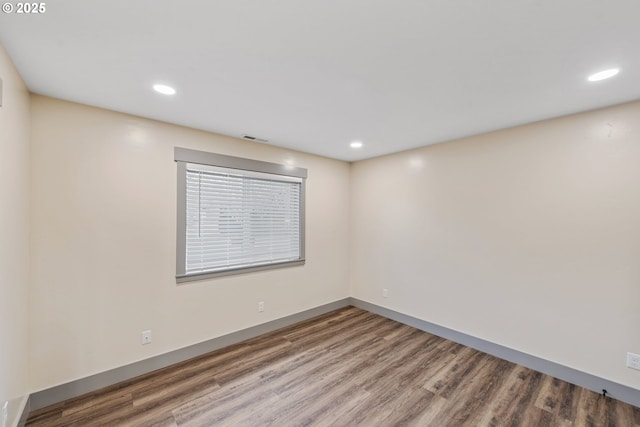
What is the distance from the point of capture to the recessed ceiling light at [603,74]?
168 centimetres

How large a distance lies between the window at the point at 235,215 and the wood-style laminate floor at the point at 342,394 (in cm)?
98

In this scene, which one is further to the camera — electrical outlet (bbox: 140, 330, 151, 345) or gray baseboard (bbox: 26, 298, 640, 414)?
electrical outlet (bbox: 140, 330, 151, 345)

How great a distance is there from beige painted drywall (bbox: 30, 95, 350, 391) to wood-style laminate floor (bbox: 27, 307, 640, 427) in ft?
1.08

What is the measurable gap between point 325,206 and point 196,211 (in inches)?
→ 75.0

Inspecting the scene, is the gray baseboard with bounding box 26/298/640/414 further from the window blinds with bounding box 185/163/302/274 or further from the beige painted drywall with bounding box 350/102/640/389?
the window blinds with bounding box 185/163/302/274

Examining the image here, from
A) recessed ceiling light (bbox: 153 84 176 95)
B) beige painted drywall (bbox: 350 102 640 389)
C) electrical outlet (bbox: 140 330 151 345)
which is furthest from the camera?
electrical outlet (bbox: 140 330 151 345)

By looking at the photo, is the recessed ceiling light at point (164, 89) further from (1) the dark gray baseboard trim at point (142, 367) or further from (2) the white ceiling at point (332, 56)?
(1) the dark gray baseboard trim at point (142, 367)

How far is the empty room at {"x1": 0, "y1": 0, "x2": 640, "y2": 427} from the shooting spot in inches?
55.2

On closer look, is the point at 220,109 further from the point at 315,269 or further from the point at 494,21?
the point at 315,269

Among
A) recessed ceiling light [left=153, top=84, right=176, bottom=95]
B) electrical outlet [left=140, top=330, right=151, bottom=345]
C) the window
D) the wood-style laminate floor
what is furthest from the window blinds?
the wood-style laminate floor

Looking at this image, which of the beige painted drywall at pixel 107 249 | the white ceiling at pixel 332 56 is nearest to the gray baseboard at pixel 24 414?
the beige painted drywall at pixel 107 249

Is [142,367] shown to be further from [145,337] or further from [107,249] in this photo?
[107,249]

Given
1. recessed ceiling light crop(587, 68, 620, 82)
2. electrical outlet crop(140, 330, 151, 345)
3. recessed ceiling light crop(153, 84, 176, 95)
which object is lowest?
electrical outlet crop(140, 330, 151, 345)

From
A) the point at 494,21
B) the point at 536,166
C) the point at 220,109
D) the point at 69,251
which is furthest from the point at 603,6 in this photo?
the point at 69,251
